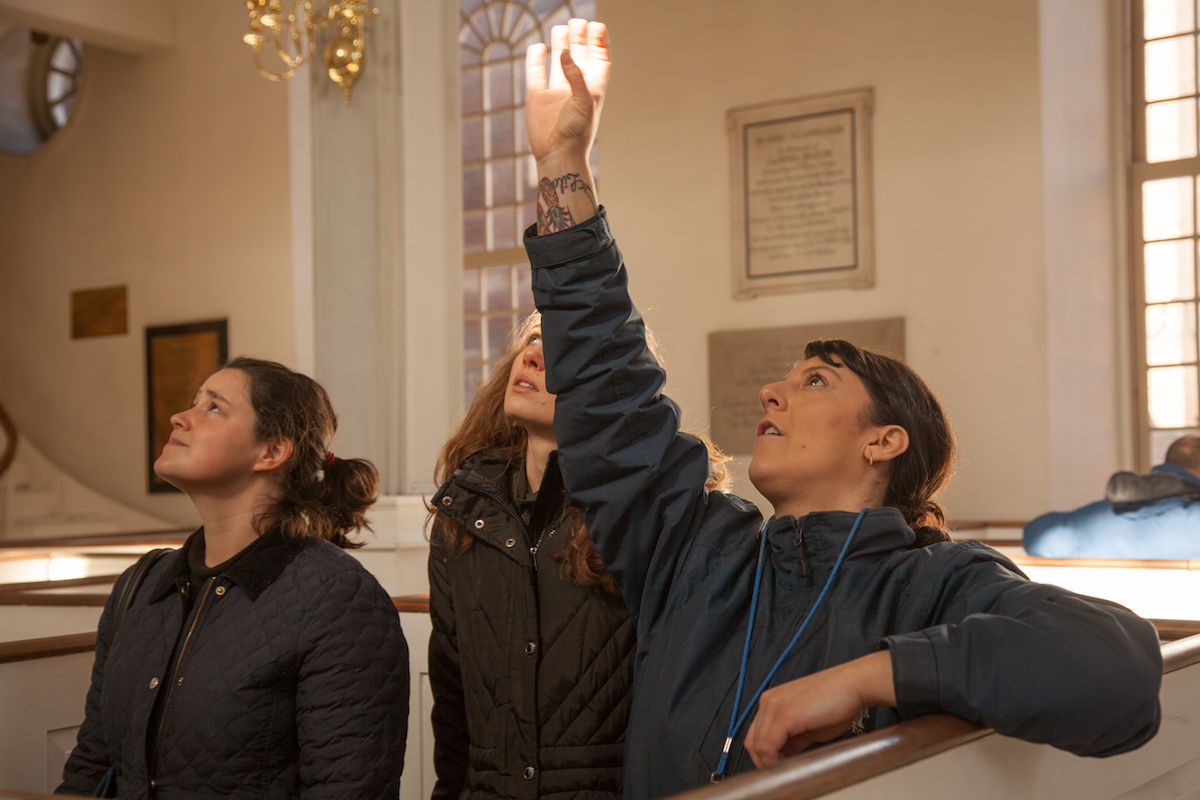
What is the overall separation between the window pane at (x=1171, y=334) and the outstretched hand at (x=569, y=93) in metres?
6.43

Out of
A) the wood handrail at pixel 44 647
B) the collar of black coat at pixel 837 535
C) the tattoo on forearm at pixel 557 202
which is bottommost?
the wood handrail at pixel 44 647

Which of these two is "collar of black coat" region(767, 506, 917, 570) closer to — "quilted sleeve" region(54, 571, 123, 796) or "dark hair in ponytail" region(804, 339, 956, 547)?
"dark hair in ponytail" region(804, 339, 956, 547)

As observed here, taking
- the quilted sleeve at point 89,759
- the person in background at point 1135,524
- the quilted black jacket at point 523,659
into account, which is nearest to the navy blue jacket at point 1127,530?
the person in background at point 1135,524

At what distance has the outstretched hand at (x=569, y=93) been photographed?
1.46 m

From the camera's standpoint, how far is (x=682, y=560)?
1.55 meters

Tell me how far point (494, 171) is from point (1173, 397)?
4907mm

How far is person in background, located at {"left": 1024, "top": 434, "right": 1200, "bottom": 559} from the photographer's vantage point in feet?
13.8

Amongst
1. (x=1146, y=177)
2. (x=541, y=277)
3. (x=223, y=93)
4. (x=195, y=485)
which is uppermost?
(x=223, y=93)

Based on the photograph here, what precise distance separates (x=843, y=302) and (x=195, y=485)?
5.60m

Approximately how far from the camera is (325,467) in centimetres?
206

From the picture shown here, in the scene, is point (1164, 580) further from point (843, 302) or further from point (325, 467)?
point (843, 302)

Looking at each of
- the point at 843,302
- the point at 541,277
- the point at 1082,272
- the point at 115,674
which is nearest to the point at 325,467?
the point at 115,674

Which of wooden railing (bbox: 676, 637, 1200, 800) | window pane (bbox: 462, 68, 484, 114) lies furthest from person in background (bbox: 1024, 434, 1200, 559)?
window pane (bbox: 462, 68, 484, 114)

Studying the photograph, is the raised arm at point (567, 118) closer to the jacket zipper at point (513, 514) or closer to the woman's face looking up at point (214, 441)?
the jacket zipper at point (513, 514)
